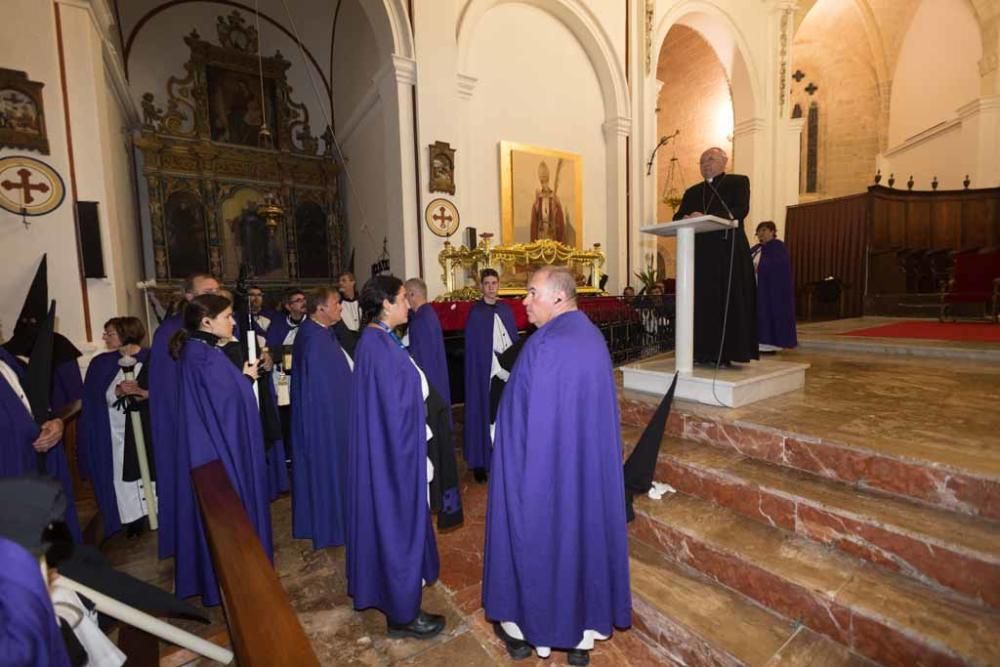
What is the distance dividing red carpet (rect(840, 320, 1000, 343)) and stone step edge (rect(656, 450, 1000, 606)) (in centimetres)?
536

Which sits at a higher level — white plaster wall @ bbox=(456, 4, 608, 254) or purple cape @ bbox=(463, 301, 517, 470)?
white plaster wall @ bbox=(456, 4, 608, 254)

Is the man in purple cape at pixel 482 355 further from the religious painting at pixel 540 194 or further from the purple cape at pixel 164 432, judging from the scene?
the religious painting at pixel 540 194

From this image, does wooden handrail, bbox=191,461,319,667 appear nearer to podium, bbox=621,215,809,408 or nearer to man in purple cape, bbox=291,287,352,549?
man in purple cape, bbox=291,287,352,549

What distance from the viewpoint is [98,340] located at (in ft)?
15.9

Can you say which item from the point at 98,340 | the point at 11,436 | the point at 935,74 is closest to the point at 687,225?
the point at 11,436

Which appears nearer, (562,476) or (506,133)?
(562,476)

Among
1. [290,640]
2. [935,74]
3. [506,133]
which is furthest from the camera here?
[935,74]

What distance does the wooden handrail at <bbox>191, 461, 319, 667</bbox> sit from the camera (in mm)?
1004

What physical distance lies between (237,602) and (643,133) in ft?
35.7

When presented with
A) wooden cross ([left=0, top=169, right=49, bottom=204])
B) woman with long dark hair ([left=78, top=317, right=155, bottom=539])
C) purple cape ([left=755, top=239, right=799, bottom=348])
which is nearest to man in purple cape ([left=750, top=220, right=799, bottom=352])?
purple cape ([left=755, top=239, right=799, bottom=348])

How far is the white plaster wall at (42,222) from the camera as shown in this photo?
4.44 m

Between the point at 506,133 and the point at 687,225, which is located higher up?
the point at 506,133

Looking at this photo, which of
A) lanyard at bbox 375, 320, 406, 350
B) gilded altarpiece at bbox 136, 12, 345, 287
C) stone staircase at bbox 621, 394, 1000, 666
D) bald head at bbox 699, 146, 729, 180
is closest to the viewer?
stone staircase at bbox 621, 394, 1000, 666

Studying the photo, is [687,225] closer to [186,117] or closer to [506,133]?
[506,133]
